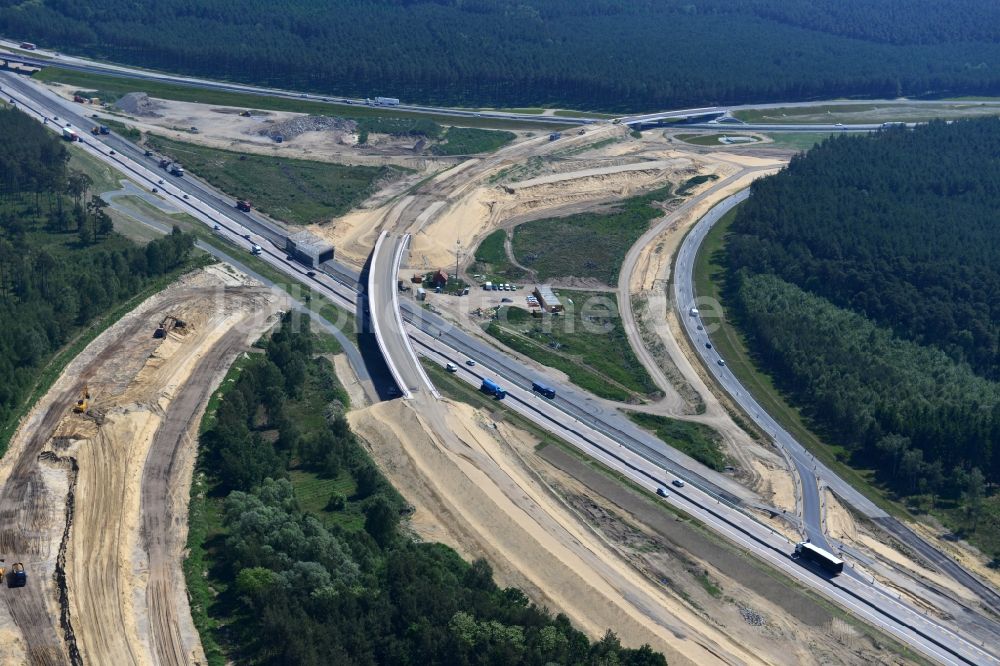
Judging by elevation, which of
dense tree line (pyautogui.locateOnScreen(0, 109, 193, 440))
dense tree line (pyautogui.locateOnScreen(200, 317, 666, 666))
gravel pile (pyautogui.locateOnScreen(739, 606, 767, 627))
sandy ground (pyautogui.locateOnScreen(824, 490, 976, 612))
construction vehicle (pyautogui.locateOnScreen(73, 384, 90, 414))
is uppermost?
dense tree line (pyautogui.locateOnScreen(0, 109, 193, 440))

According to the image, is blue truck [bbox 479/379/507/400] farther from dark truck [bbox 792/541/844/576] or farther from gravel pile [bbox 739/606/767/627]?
gravel pile [bbox 739/606/767/627]

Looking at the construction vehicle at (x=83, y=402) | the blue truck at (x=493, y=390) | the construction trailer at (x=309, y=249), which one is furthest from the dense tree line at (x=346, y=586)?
the construction trailer at (x=309, y=249)

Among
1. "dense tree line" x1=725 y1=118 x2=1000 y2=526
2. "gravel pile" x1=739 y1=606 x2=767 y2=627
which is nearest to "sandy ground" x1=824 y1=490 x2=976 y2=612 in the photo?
"dense tree line" x1=725 y1=118 x2=1000 y2=526

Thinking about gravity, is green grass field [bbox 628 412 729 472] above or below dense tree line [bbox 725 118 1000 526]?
below

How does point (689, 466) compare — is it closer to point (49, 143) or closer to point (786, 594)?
point (786, 594)

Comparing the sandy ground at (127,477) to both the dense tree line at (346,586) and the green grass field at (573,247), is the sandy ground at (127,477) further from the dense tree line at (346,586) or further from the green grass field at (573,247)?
the green grass field at (573,247)
